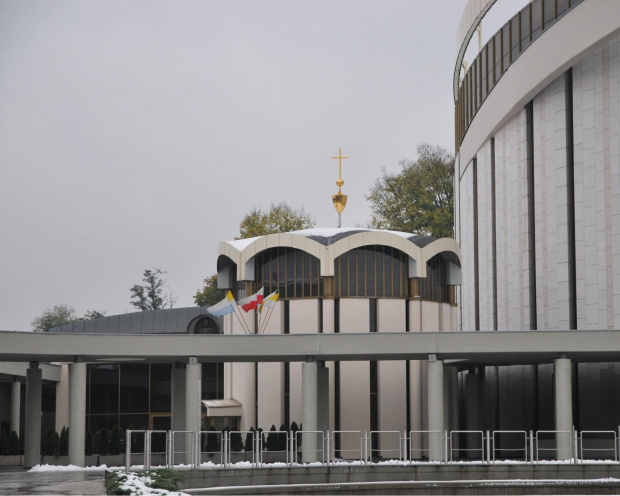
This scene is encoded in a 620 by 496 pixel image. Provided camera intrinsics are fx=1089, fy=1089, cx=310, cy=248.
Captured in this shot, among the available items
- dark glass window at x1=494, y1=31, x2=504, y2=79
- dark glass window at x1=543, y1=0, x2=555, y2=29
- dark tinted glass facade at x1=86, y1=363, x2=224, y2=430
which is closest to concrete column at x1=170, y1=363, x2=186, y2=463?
dark tinted glass facade at x1=86, y1=363, x2=224, y2=430

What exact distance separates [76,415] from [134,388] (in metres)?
17.7

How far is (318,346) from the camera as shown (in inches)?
1366

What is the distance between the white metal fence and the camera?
31.7 meters

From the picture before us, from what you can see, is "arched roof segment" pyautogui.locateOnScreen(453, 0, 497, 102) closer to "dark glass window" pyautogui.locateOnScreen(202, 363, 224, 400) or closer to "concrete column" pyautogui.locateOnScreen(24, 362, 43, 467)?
"dark glass window" pyautogui.locateOnScreen(202, 363, 224, 400)

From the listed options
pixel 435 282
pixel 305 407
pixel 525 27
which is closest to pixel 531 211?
pixel 435 282

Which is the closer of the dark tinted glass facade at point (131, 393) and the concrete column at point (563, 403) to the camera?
the concrete column at point (563, 403)

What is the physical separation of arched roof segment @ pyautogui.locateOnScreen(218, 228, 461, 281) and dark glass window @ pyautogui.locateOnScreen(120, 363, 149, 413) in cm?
968

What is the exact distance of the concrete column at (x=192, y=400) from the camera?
34.0 m

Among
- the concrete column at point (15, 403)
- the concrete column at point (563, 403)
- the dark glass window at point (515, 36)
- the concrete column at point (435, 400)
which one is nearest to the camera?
the concrete column at point (563, 403)

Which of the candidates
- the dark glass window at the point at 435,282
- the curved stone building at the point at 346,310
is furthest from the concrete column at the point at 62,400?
the dark glass window at the point at 435,282

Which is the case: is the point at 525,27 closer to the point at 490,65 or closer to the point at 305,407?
the point at 490,65

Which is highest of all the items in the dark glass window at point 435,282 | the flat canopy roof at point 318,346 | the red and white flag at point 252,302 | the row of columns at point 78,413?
the dark glass window at point 435,282

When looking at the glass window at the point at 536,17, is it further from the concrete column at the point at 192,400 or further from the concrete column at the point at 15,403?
the concrete column at the point at 15,403

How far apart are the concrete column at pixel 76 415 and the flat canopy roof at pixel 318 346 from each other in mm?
551
